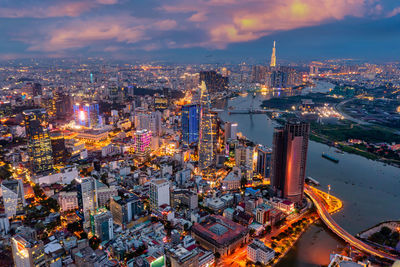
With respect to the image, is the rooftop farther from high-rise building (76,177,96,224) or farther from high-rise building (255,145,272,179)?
high-rise building (255,145,272,179)

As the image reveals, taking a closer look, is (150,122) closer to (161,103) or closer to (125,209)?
(161,103)

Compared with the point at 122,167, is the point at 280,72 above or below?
above

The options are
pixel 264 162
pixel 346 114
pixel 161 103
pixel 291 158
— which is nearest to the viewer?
pixel 291 158

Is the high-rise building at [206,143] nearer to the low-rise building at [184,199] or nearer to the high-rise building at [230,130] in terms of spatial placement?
the low-rise building at [184,199]

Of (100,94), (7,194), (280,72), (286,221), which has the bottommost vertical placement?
(286,221)

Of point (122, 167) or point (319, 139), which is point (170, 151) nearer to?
point (122, 167)

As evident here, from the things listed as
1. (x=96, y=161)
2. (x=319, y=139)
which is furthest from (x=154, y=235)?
(x=319, y=139)

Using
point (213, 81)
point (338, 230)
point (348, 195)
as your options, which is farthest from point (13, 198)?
point (213, 81)
